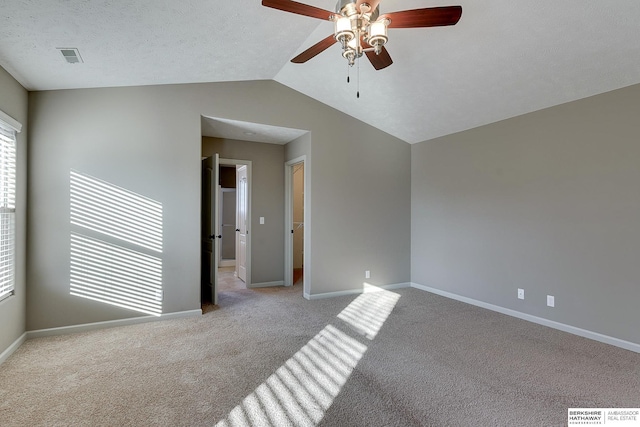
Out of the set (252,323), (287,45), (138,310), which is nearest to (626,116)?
(287,45)

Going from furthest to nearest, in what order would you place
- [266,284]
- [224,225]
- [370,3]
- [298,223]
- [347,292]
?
[224,225]
[298,223]
[266,284]
[347,292]
[370,3]

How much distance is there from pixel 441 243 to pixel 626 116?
8.62ft

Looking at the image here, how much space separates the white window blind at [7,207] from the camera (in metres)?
2.87

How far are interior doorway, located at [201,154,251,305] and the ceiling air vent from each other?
5.95 feet

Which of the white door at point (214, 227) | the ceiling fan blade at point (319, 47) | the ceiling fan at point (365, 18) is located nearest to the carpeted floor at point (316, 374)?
the white door at point (214, 227)

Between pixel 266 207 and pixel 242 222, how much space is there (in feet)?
1.86

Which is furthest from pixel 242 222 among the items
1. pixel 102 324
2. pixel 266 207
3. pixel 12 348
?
pixel 12 348

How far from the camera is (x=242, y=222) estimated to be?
583cm

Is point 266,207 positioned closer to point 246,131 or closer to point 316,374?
point 246,131

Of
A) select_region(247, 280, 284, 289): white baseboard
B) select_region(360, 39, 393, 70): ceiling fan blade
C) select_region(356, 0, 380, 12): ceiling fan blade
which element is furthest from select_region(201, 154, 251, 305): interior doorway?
select_region(356, 0, 380, 12): ceiling fan blade

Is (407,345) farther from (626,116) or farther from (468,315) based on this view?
(626,116)

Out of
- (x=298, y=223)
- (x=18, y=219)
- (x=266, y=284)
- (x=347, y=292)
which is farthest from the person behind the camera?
(x=298, y=223)

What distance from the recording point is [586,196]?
3.37m

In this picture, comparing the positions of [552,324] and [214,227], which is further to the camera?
[214,227]
